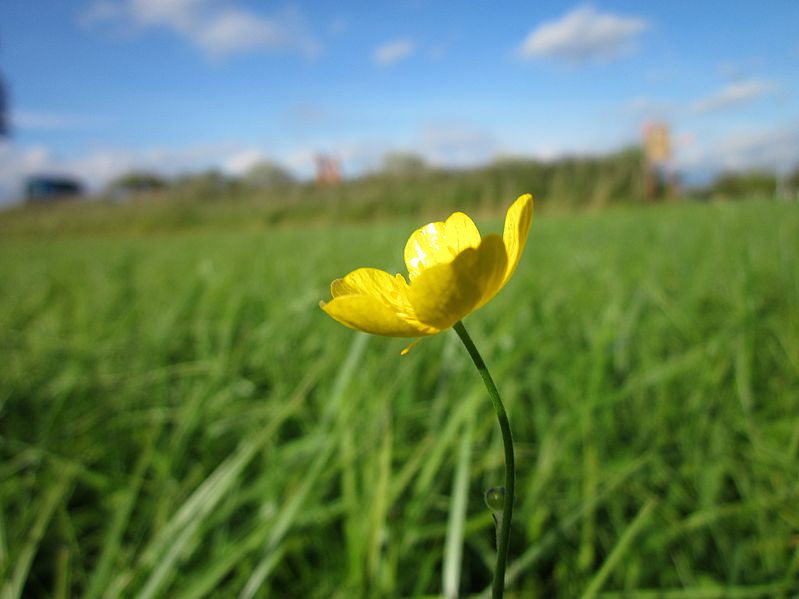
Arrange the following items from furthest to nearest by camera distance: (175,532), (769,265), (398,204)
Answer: (398,204) → (769,265) → (175,532)

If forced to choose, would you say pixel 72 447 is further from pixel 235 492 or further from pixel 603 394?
pixel 603 394

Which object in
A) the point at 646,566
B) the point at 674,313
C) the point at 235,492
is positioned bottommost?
the point at 646,566

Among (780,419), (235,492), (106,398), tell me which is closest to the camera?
(235,492)

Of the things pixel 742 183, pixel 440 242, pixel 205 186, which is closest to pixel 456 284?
pixel 440 242

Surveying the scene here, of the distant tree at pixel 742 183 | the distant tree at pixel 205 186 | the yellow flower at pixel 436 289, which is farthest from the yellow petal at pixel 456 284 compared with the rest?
the distant tree at pixel 205 186

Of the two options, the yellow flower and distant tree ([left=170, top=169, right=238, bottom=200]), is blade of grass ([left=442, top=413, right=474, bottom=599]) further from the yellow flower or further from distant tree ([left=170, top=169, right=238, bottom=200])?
distant tree ([left=170, top=169, right=238, bottom=200])

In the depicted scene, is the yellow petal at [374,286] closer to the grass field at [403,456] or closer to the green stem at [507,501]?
the green stem at [507,501]

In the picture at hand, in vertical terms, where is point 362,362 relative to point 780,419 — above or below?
above

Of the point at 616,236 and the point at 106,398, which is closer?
the point at 106,398

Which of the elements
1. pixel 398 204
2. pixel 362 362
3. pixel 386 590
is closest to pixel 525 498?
pixel 386 590
